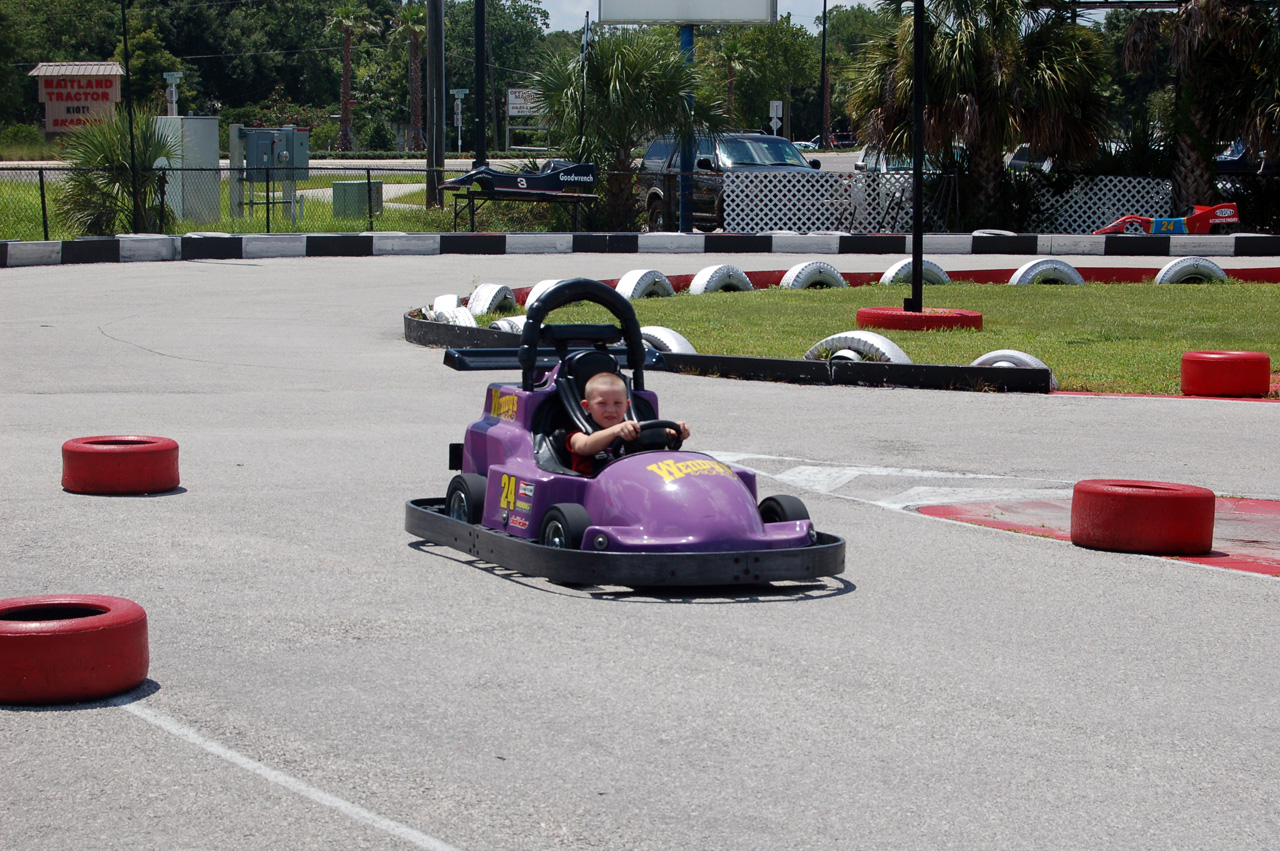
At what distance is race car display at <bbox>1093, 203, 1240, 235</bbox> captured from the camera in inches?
1148

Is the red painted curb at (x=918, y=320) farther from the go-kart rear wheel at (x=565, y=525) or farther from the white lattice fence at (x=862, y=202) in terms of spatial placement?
the white lattice fence at (x=862, y=202)

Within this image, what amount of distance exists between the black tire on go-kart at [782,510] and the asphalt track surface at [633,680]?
321 millimetres

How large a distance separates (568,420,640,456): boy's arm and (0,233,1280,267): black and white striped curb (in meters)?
20.5

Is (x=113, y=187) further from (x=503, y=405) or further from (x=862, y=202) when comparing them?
(x=503, y=405)

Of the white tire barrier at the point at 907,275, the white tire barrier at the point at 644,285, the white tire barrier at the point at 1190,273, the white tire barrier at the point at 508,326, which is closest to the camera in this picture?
the white tire barrier at the point at 508,326

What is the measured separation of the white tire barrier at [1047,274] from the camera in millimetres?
21547

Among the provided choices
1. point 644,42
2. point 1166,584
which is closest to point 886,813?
point 1166,584

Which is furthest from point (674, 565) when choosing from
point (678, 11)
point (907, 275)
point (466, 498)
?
point (678, 11)

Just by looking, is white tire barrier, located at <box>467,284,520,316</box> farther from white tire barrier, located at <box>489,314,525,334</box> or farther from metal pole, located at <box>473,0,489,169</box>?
metal pole, located at <box>473,0,489,169</box>

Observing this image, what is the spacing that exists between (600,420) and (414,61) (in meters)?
67.5

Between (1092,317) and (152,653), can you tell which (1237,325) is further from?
(152,653)

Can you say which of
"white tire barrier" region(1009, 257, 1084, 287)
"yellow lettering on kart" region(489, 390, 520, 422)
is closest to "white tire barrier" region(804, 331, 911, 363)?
"yellow lettering on kart" region(489, 390, 520, 422)

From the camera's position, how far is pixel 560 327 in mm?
6668

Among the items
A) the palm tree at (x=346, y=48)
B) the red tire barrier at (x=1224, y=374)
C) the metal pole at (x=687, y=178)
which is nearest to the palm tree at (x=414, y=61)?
the palm tree at (x=346, y=48)
